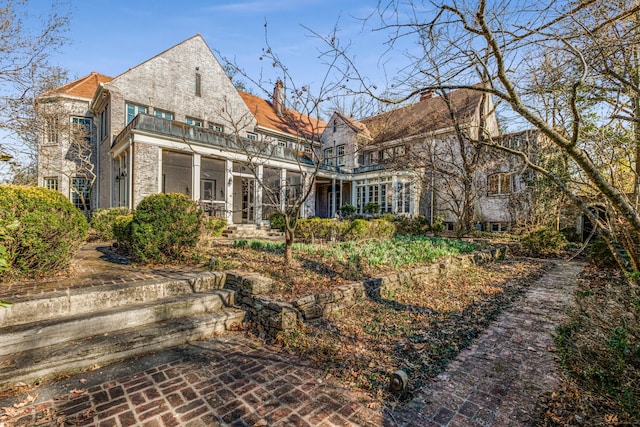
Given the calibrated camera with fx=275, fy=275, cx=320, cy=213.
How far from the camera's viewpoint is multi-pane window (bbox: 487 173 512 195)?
53.4 feet

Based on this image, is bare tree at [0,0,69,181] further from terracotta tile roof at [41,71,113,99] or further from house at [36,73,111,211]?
terracotta tile roof at [41,71,113,99]

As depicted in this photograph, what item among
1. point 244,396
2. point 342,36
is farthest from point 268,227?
point 244,396

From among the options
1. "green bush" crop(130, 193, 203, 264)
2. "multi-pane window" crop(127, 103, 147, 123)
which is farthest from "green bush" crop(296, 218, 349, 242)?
"multi-pane window" crop(127, 103, 147, 123)

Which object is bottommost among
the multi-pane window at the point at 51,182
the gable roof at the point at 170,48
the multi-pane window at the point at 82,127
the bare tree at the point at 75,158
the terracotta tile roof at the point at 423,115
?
the multi-pane window at the point at 51,182

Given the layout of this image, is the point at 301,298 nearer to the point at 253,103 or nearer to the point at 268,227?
the point at 268,227

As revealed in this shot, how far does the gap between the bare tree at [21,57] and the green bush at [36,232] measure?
15.3 ft

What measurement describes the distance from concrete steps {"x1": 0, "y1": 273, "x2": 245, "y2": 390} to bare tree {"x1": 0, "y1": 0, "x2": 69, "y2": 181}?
20.4ft

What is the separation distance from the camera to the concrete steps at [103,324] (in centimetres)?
276

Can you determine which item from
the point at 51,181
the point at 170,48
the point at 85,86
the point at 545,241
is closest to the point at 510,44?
the point at 545,241

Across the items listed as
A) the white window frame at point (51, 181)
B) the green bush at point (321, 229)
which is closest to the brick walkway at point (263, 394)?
the green bush at point (321, 229)

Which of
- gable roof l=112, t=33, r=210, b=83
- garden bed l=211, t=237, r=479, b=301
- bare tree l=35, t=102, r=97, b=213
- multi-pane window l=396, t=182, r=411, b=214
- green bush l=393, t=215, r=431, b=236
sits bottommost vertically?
garden bed l=211, t=237, r=479, b=301

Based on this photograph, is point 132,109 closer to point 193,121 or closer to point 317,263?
point 193,121

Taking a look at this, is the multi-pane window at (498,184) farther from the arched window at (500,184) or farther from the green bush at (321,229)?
the green bush at (321,229)

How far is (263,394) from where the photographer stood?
2.49 meters
